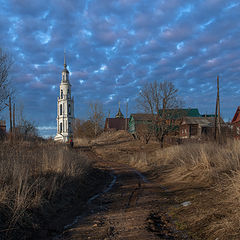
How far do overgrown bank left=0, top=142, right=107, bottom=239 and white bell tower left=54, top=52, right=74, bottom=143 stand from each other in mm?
63276

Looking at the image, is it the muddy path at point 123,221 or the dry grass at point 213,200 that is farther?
the muddy path at point 123,221

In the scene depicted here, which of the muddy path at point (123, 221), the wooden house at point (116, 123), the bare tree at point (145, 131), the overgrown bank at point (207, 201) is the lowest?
the muddy path at point (123, 221)

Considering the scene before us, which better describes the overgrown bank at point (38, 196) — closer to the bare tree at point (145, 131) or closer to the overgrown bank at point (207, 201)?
the overgrown bank at point (207, 201)

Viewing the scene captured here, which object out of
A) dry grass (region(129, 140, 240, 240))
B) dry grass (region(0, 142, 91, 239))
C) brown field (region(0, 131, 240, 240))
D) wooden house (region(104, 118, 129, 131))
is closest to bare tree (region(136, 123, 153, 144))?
dry grass (region(129, 140, 240, 240))

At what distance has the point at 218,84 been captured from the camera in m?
25.7

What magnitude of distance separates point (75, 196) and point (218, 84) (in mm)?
21929

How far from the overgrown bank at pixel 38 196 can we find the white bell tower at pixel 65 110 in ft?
208

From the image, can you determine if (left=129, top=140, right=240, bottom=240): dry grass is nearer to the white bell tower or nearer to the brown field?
the brown field

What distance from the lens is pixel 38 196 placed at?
20.4ft

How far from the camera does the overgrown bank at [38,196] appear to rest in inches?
196

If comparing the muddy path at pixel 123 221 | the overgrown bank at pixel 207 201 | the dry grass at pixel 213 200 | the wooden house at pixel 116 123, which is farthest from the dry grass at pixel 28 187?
the wooden house at pixel 116 123

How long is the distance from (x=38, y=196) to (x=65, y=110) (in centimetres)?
6804

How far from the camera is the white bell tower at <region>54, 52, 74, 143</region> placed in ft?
237

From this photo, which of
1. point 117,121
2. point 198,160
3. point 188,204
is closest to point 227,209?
point 188,204
